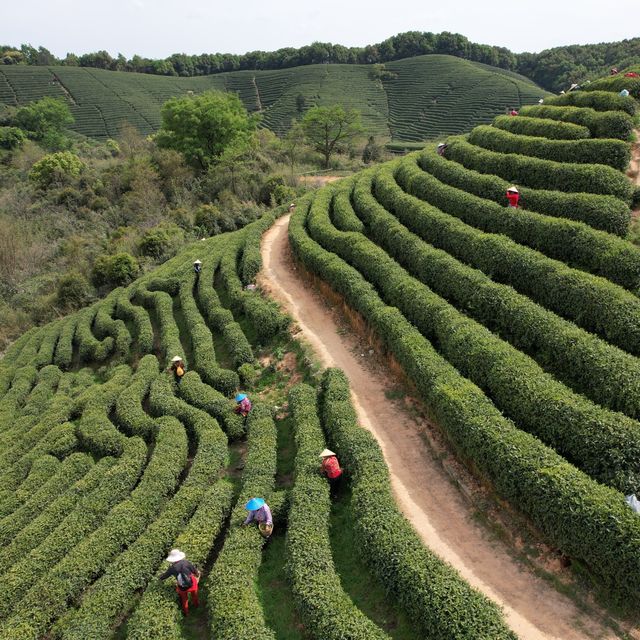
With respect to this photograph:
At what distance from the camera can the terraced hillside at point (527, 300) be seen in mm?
10477

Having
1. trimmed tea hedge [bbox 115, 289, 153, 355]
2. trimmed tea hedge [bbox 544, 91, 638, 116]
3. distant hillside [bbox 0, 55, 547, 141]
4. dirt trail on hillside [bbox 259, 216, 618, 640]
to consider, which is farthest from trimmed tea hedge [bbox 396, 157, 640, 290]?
distant hillside [bbox 0, 55, 547, 141]

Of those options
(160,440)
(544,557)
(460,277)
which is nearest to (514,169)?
(460,277)

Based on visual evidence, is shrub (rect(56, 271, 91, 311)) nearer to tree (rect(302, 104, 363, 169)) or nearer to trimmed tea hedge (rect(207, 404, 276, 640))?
trimmed tea hedge (rect(207, 404, 276, 640))

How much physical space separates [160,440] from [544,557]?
12051 mm

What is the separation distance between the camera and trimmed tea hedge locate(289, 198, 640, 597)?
29.7 ft

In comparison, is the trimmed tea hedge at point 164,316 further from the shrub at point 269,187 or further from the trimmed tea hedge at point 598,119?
the trimmed tea hedge at point 598,119

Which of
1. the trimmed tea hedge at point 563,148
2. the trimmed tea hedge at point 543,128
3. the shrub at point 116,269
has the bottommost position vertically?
the shrub at point 116,269

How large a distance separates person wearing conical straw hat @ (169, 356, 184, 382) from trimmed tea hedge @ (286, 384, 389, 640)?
24.5ft

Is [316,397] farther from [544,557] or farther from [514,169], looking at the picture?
[514,169]

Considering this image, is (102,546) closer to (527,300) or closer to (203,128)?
(527,300)

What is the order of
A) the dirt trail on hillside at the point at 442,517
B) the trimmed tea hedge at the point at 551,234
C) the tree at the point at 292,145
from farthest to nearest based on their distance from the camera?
1. the tree at the point at 292,145
2. the trimmed tea hedge at the point at 551,234
3. the dirt trail on hillside at the point at 442,517

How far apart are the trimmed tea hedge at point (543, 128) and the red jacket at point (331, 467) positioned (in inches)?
738

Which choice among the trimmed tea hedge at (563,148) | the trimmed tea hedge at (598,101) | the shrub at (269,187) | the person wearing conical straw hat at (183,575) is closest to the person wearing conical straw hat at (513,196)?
the trimmed tea hedge at (563,148)

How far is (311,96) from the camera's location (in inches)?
3669
